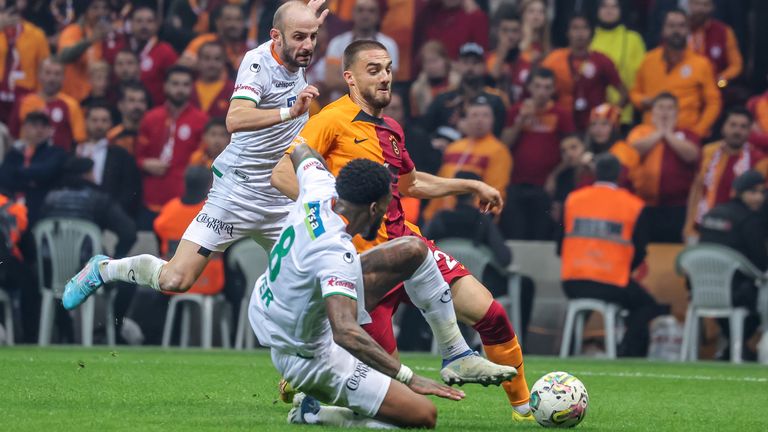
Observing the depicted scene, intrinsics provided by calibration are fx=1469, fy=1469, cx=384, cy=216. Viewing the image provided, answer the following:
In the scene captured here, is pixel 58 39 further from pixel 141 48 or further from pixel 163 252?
pixel 163 252

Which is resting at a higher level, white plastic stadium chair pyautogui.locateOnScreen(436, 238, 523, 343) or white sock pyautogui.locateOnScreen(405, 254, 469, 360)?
white sock pyautogui.locateOnScreen(405, 254, 469, 360)

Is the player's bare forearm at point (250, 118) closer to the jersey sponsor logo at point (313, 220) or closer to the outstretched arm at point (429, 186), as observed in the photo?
the outstretched arm at point (429, 186)

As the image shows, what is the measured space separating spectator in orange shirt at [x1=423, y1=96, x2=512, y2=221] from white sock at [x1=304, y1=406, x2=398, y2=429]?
8.18m

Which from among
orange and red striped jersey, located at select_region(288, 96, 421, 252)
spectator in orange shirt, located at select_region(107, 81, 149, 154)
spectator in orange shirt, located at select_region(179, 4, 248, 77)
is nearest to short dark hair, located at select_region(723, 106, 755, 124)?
spectator in orange shirt, located at select_region(179, 4, 248, 77)

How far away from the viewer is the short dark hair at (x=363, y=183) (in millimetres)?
7645

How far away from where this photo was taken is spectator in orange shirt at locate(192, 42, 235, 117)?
58.1 ft

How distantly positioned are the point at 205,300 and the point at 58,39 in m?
5.27

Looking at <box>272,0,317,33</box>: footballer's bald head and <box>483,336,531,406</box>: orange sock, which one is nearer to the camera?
<box>483,336,531,406</box>: orange sock

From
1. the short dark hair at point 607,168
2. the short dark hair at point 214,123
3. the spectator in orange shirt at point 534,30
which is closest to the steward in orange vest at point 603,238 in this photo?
the short dark hair at point 607,168

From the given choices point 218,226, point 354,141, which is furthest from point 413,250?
point 218,226

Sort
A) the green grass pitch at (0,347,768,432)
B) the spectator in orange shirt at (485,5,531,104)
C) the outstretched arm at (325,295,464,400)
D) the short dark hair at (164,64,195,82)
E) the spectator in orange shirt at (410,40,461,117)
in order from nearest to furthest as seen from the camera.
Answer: the outstretched arm at (325,295,464,400), the green grass pitch at (0,347,768,432), the short dark hair at (164,64,195,82), the spectator in orange shirt at (410,40,461,117), the spectator in orange shirt at (485,5,531,104)

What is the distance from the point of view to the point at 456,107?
17391 mm

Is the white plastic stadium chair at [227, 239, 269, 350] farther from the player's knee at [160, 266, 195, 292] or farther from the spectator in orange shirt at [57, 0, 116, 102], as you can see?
the player's knee at [160, 266, 195, 292]

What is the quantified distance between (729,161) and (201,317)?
20.2 ft
